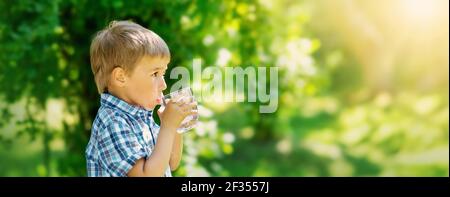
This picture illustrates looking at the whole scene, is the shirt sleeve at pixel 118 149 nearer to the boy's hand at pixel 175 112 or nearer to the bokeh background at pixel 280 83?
the boy's hand at pixel 175 112

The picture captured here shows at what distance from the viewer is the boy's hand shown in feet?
5.55

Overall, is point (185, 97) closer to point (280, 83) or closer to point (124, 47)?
point (124, 47)

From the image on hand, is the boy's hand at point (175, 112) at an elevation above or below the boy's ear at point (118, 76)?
below

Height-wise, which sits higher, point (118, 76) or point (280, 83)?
point (280, 83)

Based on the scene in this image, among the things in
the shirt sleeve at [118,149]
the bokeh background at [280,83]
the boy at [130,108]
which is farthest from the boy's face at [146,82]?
the bokeh background at [280,83]

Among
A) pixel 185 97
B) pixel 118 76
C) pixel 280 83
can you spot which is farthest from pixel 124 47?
pixel 280 83

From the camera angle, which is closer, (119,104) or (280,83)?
(119,104)

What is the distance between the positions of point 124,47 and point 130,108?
15 cm

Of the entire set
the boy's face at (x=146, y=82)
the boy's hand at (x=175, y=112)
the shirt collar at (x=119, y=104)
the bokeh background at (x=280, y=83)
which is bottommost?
the boy's hand at (x=175, y=112)

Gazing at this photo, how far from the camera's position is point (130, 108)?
1.76m

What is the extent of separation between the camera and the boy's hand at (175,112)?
1.69 m

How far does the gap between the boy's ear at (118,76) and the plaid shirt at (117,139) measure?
1.4 inches

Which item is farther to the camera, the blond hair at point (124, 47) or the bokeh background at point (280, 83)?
the bokeh background at point (280, 83)
